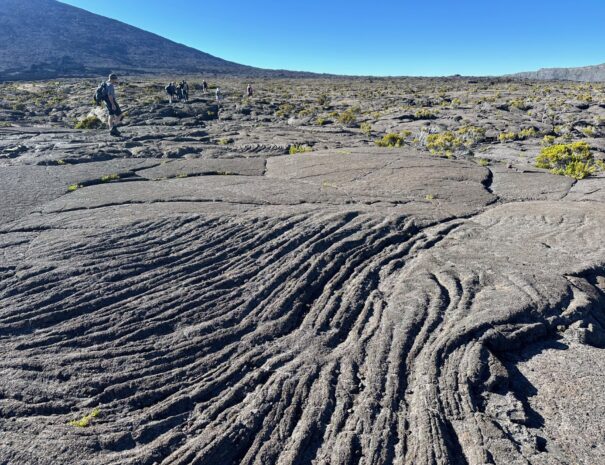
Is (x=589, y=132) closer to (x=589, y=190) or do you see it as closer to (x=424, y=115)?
(x=424, y=115)

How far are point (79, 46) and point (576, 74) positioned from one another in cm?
12952

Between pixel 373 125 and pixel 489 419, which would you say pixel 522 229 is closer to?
pixel 489 419

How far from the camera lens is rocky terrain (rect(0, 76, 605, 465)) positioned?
183 inches

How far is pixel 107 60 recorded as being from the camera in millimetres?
107188

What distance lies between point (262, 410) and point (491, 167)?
12406 mm

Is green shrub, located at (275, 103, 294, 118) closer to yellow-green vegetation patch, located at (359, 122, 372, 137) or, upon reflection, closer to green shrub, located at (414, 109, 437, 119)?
yellow-green vegetation patch, located at (359, 122, 372, 137)

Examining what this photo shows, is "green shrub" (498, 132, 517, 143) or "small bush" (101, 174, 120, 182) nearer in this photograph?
"small bush" (101, 174, 120, 182)

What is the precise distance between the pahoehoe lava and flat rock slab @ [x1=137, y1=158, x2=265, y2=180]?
2.57m

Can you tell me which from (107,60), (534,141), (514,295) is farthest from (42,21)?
(514,295)

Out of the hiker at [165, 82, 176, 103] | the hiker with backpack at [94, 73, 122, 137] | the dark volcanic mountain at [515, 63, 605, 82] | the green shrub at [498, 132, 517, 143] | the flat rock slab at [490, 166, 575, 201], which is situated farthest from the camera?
the dark volcanic mountain at [515, 63, 605, 82]

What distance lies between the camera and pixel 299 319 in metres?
6.45

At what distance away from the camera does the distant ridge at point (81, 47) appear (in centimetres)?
9450

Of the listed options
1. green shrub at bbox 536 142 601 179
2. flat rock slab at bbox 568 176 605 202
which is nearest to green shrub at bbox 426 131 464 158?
green shrub at bbox 536 142 601 179

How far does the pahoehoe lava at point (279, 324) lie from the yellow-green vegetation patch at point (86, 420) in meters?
0.11
